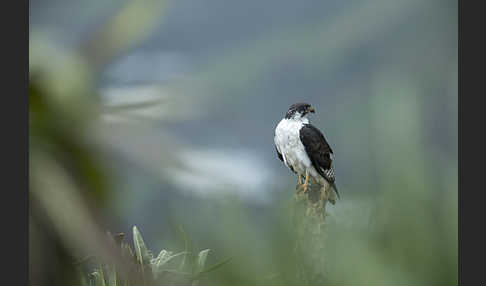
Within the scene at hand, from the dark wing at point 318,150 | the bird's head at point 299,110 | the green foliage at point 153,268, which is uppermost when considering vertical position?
the bird's head at point 299,110

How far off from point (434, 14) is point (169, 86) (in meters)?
0.94

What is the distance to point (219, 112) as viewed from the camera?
2244 mm

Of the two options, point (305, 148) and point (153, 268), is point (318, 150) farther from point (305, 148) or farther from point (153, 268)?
point (153, 268)

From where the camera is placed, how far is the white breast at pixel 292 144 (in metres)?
2.16

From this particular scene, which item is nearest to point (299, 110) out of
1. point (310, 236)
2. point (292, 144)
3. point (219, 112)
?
point (292, 144)

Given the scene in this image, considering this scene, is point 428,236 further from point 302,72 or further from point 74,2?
point 74,2

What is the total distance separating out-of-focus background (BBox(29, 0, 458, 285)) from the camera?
7.14 ft

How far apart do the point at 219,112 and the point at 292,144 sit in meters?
0.28

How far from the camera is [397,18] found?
7.22 ft

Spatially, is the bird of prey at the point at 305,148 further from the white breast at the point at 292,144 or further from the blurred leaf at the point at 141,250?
the blurred leaf at the point at 141,250

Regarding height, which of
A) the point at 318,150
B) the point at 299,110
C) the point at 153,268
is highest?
the point at 299,110

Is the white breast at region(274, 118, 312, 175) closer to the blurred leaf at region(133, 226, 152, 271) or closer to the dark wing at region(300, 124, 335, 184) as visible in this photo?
the dark wing at region(300, 124, 335, 184)

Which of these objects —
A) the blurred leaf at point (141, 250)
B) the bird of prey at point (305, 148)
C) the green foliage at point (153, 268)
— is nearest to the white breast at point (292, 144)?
the bird of prey at point (305, 148)

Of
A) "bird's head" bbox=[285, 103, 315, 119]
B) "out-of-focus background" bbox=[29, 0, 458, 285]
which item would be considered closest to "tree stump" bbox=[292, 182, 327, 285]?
"out-of-focus background" bbox=[29, 0, 458, 285]
